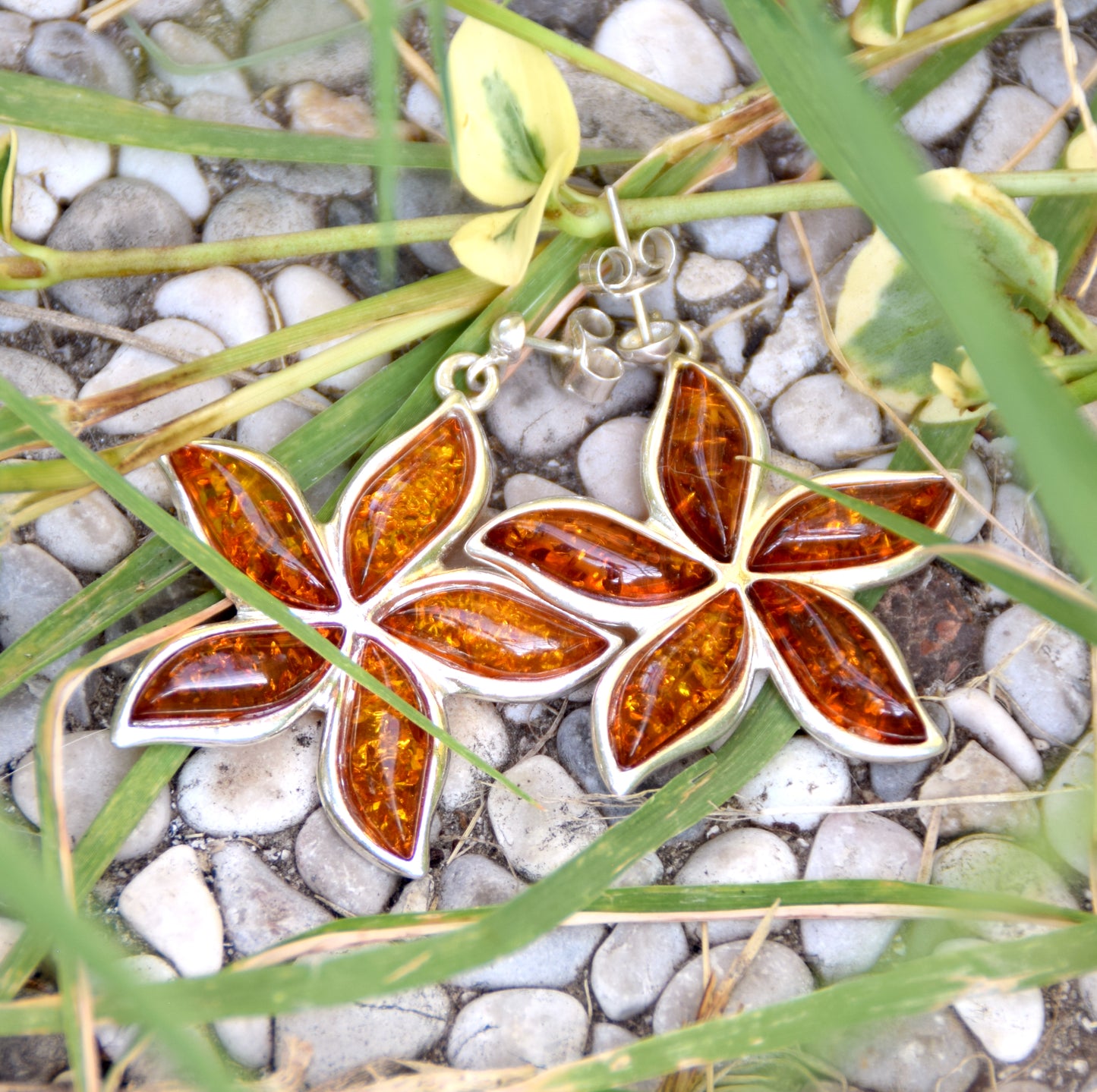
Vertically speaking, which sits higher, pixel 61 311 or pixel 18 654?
pixel 61 311

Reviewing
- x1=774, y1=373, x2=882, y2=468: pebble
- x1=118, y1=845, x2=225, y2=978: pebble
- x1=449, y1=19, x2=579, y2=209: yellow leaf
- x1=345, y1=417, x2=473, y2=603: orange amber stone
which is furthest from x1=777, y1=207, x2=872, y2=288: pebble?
x1=118, y1=845, x2=225, y2=978: pebble

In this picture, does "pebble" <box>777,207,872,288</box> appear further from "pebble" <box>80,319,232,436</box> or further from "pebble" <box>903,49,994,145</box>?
"pebble" <box>80,319,232,436</box>

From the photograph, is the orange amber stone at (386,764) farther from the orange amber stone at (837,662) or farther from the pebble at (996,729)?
the pebble at (996,729)

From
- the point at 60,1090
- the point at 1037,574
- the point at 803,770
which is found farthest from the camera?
the point at 803,770

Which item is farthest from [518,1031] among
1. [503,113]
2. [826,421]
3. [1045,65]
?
[1045,65]

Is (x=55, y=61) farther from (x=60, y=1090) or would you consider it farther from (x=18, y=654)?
(x=60, y=1090)

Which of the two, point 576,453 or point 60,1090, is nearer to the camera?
point 60,1090

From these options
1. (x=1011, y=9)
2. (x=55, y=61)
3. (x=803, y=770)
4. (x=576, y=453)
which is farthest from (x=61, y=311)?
(x=1011, y=9)

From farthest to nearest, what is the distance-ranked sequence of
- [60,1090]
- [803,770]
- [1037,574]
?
1. [803,770]
2. [60,1090]
3. [1037,574]

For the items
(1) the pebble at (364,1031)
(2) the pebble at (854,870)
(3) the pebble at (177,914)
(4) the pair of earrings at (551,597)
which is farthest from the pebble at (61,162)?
(2) the pebble at (854,870)
